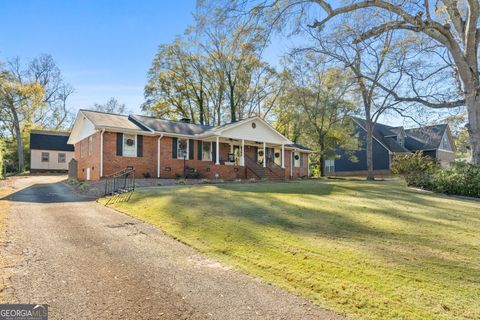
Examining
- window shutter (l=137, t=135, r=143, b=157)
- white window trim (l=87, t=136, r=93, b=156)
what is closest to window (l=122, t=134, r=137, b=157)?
window shutter (l=137, t=135, r=143, b=157)

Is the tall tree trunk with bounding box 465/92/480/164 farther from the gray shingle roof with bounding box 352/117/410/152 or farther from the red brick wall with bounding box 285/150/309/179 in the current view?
the gray shingle roof with bounding box 352/117/410/152

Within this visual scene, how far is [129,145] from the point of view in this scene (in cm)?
1869

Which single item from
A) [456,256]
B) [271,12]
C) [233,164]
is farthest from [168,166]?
[456,256]

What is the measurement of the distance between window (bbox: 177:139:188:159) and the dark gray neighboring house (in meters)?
21.0

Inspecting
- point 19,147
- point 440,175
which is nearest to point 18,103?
point 19,147

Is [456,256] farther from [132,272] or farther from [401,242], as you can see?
[132,272]

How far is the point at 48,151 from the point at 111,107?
Answer: 17077 mm

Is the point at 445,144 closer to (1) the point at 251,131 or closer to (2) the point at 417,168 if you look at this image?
(1) the point at 251,131

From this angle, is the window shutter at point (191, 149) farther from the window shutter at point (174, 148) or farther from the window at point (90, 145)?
the window at point (90, 145)

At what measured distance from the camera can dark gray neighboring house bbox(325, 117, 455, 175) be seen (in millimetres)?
35875

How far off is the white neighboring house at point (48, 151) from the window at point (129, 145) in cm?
2184

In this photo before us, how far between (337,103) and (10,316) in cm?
3037

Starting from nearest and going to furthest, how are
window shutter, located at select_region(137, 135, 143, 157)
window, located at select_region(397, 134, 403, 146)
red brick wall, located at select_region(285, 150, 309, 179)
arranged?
window shutter, located at select_region(137, 135, 143, 157)
red brick wall, located at select_region(285, 150, 309, 179)
window, located at select_region(397, 134, 403, 146)

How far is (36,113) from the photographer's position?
140 feet
